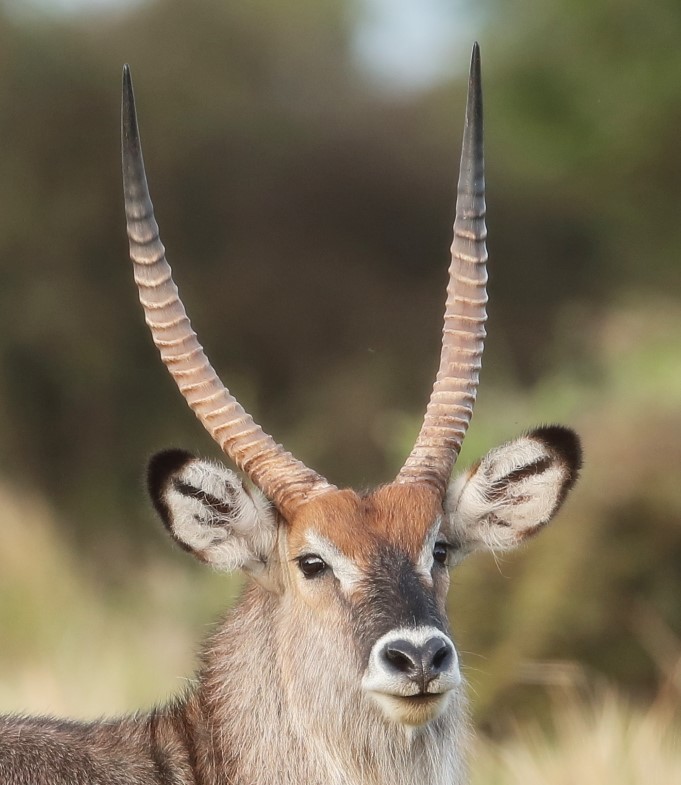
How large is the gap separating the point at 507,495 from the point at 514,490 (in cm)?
4

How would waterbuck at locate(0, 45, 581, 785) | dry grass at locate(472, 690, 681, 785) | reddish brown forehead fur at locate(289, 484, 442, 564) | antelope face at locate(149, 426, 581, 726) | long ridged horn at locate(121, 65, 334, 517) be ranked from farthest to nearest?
dry grass at locate(472, 690, 681, 785) < long ridged horn at locate(121, 65, 334, 517) < reddish brown forehead fur at locate(289, 484, 442, 564) < waterbuck at locate(0, 45, 581, 785) < antelope face at locate(149, 426, 581, 726)

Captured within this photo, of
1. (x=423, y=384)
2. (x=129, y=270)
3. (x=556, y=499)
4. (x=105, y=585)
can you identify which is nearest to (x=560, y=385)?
(x=105, y=585)

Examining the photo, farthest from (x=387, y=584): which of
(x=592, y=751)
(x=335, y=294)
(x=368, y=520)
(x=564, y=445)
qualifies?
(x=335, y=294)

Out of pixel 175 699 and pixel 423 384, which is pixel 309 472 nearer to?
pixel 175 699

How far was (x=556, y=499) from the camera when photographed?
24.1 ft

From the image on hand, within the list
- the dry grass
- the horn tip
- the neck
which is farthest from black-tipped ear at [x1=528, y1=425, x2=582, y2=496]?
the dry grass

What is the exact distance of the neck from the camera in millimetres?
6648

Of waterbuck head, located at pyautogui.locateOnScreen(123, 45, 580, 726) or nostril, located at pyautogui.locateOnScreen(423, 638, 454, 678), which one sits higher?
waterbuck head, located at pyautogui.locateOnScreen(123, 45, 580, 726)

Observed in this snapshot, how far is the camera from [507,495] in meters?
7.30

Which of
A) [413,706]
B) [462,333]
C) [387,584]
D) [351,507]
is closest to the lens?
[413,706]

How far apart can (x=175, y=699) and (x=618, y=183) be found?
73.9 ft

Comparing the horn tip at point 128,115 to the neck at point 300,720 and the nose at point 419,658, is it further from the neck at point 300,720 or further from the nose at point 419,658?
the nose at point 419,658

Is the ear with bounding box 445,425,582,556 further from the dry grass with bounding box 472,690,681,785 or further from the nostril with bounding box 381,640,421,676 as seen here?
the dry grass with bounding box 472,690,681,785

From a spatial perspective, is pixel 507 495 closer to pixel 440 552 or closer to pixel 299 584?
pixel 440 552
